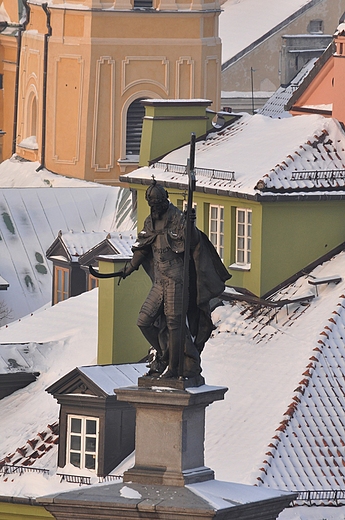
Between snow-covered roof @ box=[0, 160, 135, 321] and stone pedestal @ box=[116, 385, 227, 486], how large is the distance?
125 feet

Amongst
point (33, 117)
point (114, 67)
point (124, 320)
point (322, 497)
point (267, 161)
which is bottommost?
point (322, 497)

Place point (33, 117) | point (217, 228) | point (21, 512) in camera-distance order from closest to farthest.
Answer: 1. point (21, 512)
2. point (217, 228)
3. point (33, 117)

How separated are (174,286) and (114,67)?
55815 mm

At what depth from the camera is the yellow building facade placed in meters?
77.9

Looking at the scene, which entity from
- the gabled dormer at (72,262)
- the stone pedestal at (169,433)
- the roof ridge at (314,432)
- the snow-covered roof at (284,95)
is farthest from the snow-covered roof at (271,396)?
the snow-covered roof at (284,95)

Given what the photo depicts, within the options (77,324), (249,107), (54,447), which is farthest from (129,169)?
(54,447)

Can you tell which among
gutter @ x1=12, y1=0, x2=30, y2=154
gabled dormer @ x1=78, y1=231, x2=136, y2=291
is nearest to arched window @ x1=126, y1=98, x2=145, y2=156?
gutter @ x1=12, y1=0, x2=30, y2=154

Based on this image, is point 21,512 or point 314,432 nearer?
point 314,432

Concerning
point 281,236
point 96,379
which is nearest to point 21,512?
point 96,379

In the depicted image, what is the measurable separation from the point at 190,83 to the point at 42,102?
467cm

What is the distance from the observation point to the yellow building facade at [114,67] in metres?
77.9

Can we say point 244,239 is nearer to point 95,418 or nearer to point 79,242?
point 95,418

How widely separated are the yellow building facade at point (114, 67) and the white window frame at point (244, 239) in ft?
121

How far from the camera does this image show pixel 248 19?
104m
